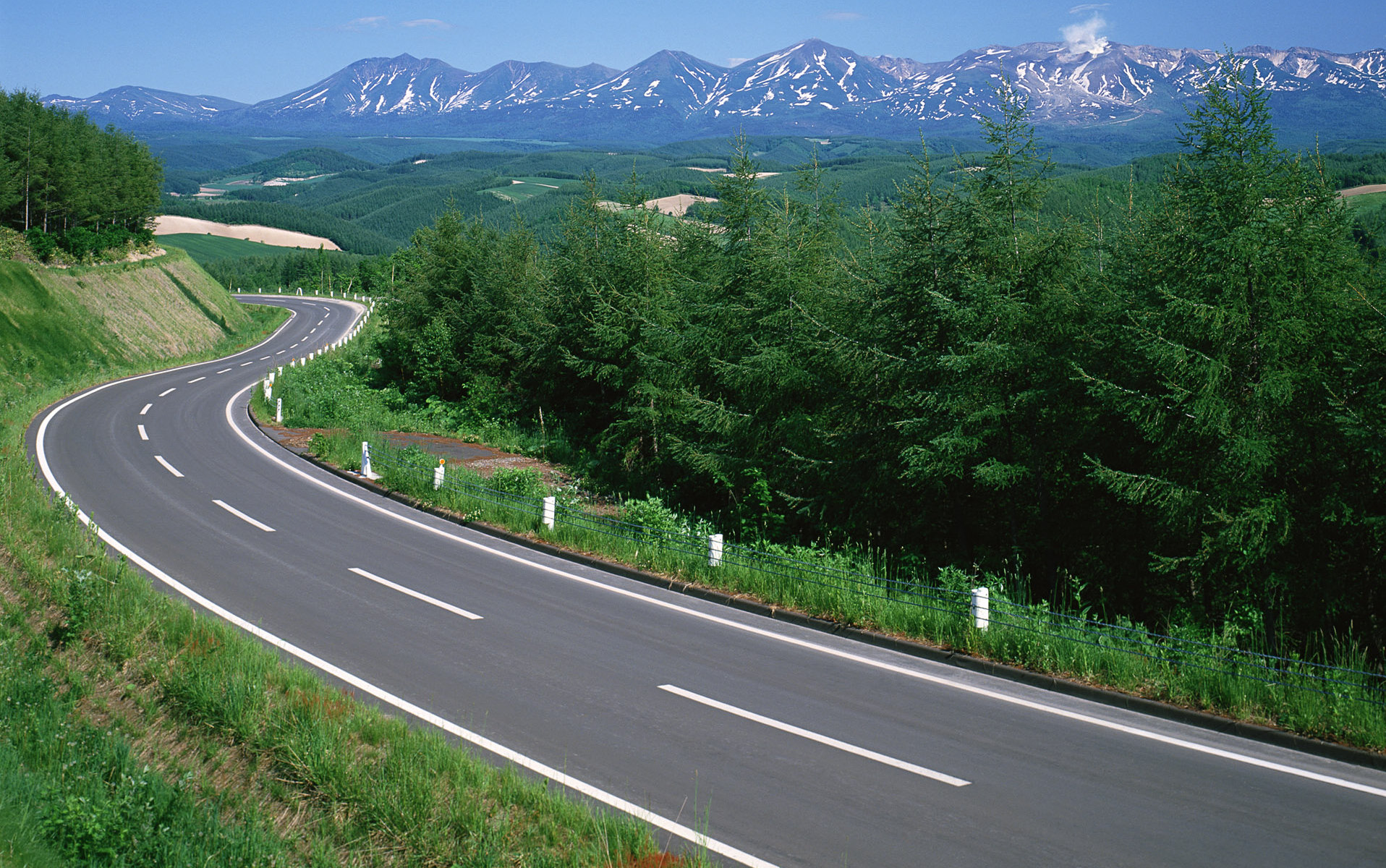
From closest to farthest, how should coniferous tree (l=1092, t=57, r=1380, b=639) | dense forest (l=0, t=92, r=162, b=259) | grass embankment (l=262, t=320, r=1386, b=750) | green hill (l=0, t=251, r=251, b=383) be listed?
grass embankment (l=262, t=320, r=1386, b=750) → coniferous tree (l=1092, t=57, r=1380, b=639) → green hill (l=0, t=251, r=251, b=383) → dense forest (l=0, t=92, r=162, b=259)

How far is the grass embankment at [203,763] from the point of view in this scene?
6074 millimetres

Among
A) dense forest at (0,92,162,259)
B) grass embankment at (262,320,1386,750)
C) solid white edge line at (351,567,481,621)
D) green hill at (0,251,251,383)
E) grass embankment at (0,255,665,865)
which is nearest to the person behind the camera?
grass embankment at (0,255,665,865)

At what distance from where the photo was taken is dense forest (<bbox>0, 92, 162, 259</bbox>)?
172ft

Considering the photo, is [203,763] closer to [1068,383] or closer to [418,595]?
[418,595]

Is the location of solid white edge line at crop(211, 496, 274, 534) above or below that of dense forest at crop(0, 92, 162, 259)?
below

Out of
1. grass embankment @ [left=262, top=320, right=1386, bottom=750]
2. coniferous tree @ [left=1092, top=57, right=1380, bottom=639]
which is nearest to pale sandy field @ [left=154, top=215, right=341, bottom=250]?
grass embankment @ [left=262, top=320, right=1386, bottom=750]

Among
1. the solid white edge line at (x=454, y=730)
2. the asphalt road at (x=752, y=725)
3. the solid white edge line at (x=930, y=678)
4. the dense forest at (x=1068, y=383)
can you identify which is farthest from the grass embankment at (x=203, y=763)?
the dense forest at (x=1068, y=383)

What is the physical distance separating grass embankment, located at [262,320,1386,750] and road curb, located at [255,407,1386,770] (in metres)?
0.12

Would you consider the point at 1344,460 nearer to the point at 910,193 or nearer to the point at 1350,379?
the point at 1350,379

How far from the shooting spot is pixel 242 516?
55.1ft

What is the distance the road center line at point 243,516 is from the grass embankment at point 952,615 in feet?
10.3

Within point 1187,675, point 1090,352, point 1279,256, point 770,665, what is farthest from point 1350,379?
point 770,665

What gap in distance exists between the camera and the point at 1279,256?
11570 millimetres

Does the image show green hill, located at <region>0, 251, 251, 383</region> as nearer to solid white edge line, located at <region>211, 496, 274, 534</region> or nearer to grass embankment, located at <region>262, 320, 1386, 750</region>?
solid white edge line, located at <region>211, 496, 274, 534</region>
